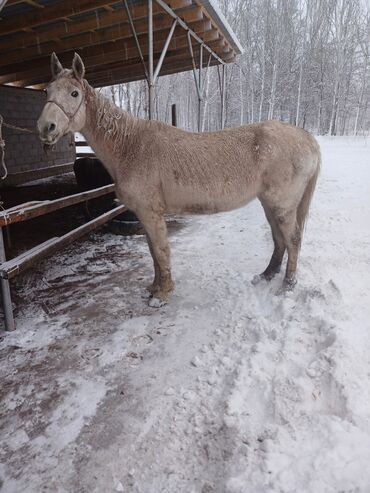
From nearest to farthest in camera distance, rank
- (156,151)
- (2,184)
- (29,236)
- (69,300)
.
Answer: (156,151) → (69,300) → (29,236) → (2,184)

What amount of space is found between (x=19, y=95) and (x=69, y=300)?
33.0 ft

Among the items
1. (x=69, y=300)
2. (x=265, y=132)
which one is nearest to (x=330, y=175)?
(x=265, y=132)

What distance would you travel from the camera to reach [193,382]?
2443 millimetres

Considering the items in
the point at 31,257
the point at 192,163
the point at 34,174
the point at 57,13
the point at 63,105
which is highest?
the point at 57,13

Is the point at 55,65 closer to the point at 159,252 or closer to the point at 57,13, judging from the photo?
the point at 159,252

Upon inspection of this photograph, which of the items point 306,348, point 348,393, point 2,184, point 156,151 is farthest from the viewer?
point 2,184

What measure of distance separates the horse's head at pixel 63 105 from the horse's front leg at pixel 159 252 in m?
1.08

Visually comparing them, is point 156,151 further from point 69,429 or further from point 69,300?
point 69,429

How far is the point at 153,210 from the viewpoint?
3.41m

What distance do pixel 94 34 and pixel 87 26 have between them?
964 mm

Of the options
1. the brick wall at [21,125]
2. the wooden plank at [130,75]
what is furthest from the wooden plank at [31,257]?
the wooden plank at [130,75]

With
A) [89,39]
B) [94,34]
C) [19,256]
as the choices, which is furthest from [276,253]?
[89,39]

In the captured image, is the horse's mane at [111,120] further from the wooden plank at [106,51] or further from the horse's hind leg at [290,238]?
the wooden plank at [106,51]

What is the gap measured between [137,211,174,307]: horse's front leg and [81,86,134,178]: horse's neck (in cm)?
68
